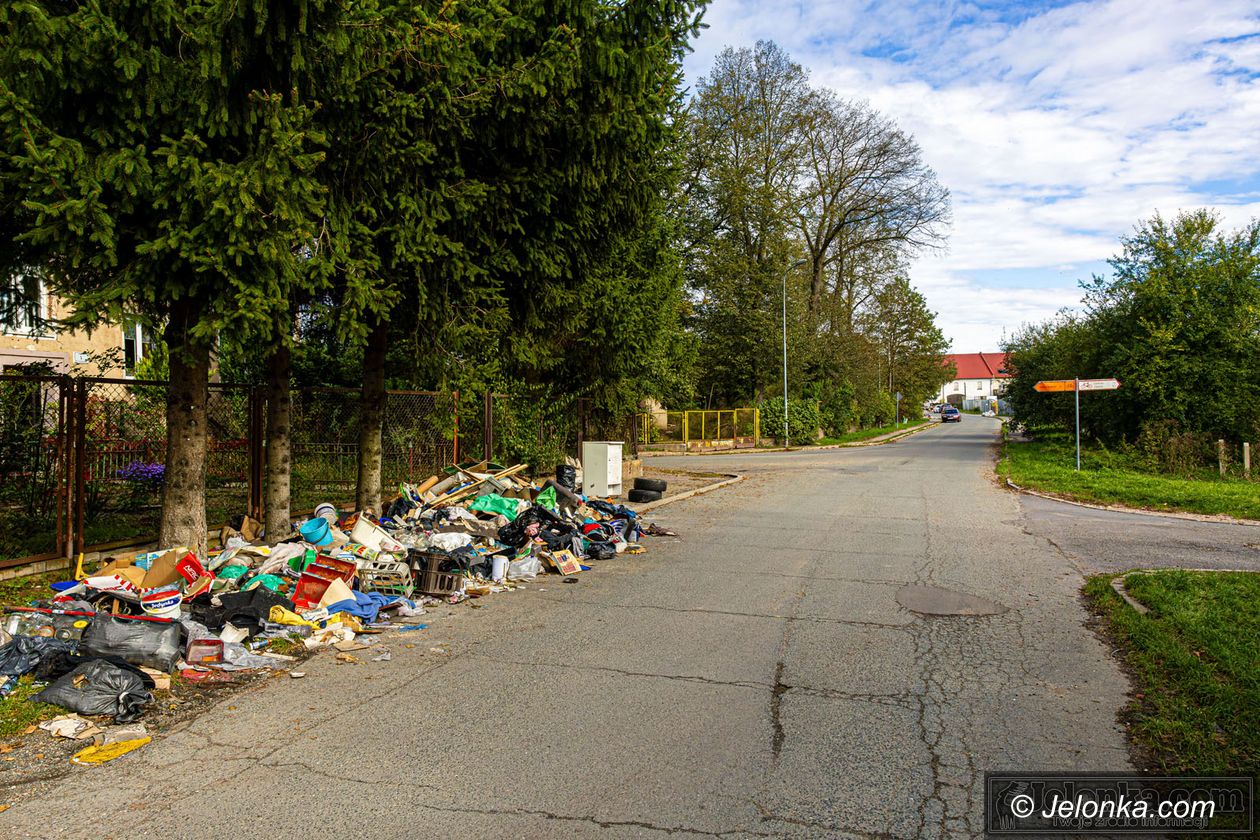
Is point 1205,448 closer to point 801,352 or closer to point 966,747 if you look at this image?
point 801,352

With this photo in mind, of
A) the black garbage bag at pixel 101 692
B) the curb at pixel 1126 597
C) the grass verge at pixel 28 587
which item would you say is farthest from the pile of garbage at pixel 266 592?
the curb at pixel 1126 597

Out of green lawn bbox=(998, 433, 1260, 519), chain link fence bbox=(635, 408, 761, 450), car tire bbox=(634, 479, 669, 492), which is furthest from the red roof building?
car tire bbox=(634, 479, 669, 492)

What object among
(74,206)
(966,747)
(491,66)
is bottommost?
(966,747)

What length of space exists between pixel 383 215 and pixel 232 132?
1.96m

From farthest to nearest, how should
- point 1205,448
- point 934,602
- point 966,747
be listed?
point 1205,448
point 934,602
point 966,747

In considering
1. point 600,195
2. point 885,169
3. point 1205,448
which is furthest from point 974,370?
point 600,195

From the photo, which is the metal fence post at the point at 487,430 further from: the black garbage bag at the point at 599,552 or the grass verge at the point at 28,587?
the grass verge at the point at 28,587

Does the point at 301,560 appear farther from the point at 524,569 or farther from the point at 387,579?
the point at 524,569

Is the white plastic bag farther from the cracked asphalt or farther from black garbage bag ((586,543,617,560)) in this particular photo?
black garbage bag ((586,543,617,560))

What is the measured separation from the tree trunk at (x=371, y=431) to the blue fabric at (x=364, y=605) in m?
3.70

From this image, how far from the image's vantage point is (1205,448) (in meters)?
23.5

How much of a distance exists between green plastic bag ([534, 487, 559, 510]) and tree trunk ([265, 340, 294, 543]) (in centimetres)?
351

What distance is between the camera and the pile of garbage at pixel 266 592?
5309 millimetres

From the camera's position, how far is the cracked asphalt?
3.69 meters
